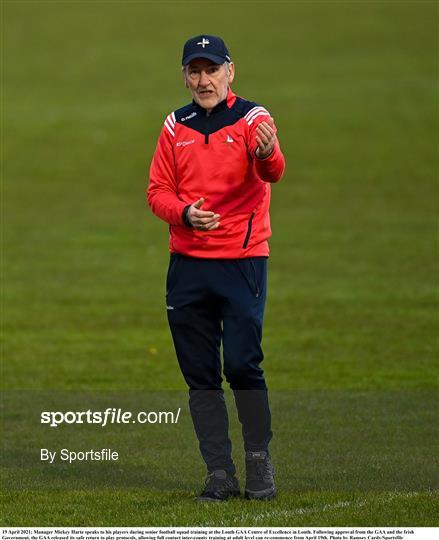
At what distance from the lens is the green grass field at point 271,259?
32.0 feet

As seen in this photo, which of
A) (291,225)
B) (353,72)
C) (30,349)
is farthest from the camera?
(353,72)

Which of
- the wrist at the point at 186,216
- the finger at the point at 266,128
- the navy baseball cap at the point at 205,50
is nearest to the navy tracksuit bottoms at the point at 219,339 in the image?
the wrist at the point at 186,216

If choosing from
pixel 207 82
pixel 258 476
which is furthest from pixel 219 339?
pixel 207 82

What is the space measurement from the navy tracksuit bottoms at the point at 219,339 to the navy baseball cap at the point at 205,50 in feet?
3.81

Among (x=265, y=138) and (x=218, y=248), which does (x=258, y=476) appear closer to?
(x=218, y=248)

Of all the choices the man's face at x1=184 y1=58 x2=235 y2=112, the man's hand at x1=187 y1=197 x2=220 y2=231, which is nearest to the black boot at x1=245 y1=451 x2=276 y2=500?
the man's hand at x1=187 y1=197 x2=220 y2=231

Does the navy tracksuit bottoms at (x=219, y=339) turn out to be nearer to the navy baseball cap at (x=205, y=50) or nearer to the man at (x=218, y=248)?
the man at (x=218, y=248)

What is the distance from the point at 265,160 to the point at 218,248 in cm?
62

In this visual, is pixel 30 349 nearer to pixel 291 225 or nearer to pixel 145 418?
pixel 145 418

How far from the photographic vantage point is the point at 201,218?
8398 millimetres

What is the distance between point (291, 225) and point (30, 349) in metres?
12.4

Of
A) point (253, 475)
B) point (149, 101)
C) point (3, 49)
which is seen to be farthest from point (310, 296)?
point (3, 49)

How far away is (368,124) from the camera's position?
132 ft

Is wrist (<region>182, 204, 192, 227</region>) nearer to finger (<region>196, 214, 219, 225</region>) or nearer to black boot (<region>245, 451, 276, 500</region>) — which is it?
finger (<region>196, 214, 219, 225</region>)
